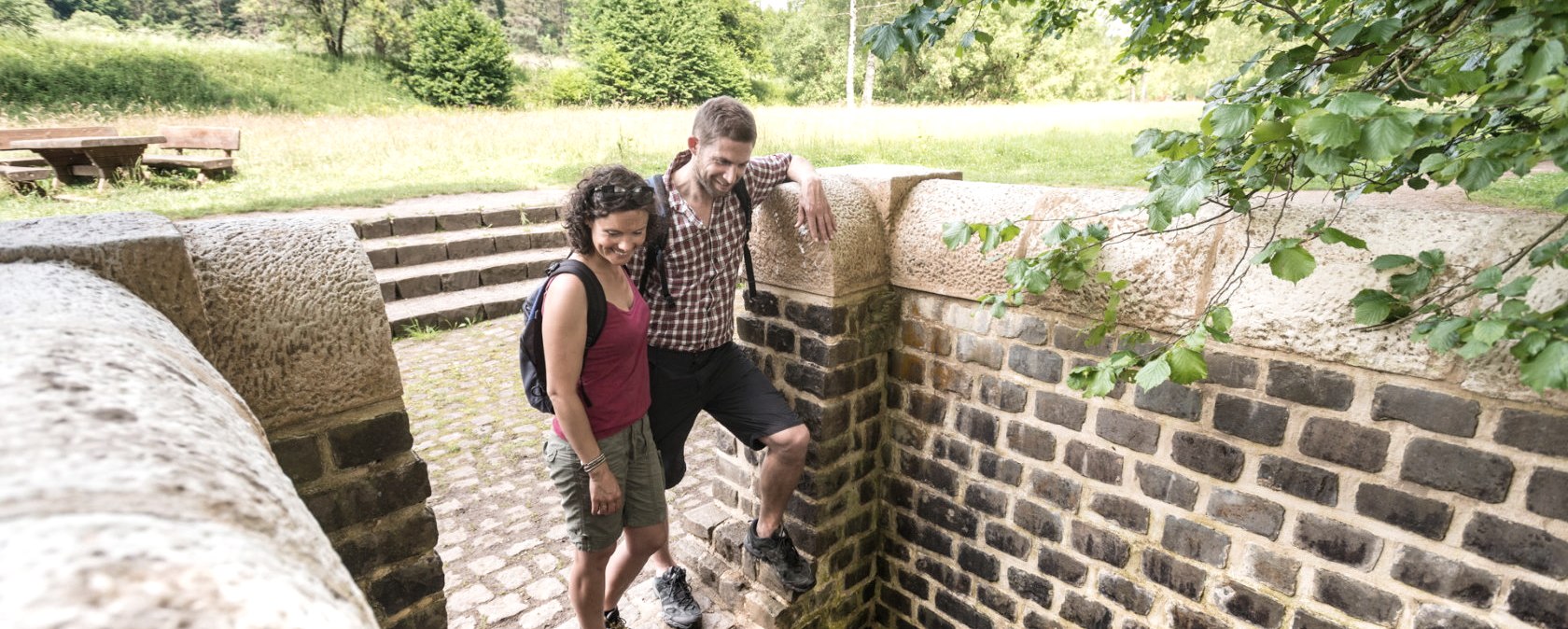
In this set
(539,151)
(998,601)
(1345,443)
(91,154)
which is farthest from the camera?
(539,151)

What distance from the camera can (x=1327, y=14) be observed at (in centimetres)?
191

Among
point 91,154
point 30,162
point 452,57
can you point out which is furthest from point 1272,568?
point 452,57

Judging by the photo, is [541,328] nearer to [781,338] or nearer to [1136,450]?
[781,338]

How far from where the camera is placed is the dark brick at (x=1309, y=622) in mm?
2057

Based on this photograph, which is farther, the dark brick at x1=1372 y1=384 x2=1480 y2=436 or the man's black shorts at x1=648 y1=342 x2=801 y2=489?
the man's black shorts at x1=648 y1=342 x2=801 y2=489

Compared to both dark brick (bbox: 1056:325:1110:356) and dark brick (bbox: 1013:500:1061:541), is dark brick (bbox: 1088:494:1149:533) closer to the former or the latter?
dark brick (bbox: 1013:500:1061:541)

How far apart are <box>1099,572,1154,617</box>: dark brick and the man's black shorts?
1.19m

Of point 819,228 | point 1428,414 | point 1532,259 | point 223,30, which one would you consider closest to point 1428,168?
point 1532,259

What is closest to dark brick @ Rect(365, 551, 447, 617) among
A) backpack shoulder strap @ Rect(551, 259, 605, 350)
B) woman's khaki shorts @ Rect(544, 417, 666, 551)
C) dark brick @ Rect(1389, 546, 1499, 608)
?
woman's khaki shorts @ Rect(544, 417, 666, 551)

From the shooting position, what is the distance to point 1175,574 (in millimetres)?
2344

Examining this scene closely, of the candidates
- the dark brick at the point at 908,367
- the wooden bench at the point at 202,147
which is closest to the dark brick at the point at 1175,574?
the dark brick at the point at 908,367

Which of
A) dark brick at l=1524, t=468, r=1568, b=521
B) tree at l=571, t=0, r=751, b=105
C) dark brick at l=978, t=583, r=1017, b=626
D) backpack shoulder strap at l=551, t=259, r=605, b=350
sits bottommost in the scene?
dark brick at l=978, t=583, r=1017, b=626

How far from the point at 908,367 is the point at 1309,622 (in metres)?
1.46

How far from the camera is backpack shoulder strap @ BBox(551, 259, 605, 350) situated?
2.11m
